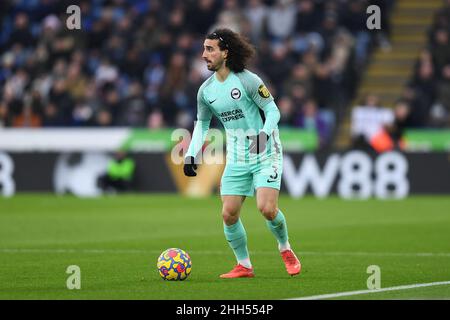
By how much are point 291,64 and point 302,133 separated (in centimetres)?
237

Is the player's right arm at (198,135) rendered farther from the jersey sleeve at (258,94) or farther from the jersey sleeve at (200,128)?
the jersey sleeve at (258,94)

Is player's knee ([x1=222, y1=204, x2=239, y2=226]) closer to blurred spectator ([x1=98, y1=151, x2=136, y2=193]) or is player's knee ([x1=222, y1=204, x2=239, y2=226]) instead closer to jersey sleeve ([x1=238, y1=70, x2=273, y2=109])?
jersey sleeve ([x1=238, y1=70, x2=273, y2=109])

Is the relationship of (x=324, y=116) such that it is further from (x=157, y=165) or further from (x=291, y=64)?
(x=157, y=165)

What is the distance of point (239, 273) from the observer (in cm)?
1171

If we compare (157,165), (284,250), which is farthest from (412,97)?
(284,250)

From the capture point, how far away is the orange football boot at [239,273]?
1165 centimetres

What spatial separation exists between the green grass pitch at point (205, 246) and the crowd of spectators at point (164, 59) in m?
3.53

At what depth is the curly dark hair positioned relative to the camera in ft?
38.5

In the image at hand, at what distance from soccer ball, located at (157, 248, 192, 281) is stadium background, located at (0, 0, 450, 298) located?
12107mm

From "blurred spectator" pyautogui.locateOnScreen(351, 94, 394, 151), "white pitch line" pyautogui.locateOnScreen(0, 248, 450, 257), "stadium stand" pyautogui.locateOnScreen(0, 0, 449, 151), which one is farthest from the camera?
"stadium stand" pyautogui.locateOnScreen(0, 0, 449, 151)

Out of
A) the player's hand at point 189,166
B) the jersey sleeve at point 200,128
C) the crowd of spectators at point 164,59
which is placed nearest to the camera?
the player's hand at point 189,166

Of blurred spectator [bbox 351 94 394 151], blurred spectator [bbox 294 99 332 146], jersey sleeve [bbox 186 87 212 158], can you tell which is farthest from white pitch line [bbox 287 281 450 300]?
blurred spectator [bbox 294 99 332 146]

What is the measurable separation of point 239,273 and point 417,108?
626 inches

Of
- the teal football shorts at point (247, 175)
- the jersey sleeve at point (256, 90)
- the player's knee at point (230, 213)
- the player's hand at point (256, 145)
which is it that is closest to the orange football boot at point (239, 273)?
the player's knee at point (230, 213)
